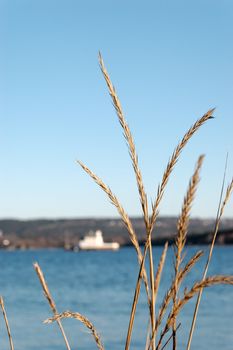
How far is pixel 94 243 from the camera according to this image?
5551 inches

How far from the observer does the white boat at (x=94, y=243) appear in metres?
→ 140

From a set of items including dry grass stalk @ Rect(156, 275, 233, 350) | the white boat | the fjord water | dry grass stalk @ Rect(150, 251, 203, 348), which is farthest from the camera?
the white boat

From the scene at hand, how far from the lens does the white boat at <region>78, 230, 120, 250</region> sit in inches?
5512

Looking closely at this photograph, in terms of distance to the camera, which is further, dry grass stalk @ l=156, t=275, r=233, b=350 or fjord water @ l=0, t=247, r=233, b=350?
fjord water @ l=0, t=247, r=233, b=350

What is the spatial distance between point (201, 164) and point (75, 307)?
94.1ft

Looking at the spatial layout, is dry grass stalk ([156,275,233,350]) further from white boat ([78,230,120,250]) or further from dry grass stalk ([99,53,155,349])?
white boat ([78,230,120,250])

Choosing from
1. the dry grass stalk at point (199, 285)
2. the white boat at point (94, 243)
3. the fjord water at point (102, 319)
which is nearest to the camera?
the dry grass stalk at point (199, 285)

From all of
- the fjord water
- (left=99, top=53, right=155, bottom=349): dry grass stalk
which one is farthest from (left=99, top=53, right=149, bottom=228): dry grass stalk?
the fjord water

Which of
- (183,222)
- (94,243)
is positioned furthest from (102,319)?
(94,243)

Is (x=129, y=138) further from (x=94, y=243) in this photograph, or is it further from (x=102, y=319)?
(x=94, y=243)

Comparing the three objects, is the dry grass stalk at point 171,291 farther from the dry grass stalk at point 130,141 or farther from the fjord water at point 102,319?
the fjord water at point 102,319

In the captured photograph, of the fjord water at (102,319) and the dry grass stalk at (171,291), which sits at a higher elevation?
the dry grass stalk at (171,291)

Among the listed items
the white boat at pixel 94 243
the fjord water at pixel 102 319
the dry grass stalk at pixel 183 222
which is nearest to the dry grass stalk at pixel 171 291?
the dry grass stalk at pixel 183 222

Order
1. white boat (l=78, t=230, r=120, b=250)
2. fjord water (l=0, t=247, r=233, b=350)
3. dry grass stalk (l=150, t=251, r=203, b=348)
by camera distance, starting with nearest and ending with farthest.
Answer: dry grass stalk (l=150, t=251, r=203, b=348), fjord water (l=0, t=247, r=233, b=350), white boat (l=78, t=230, r=120, b=250)
